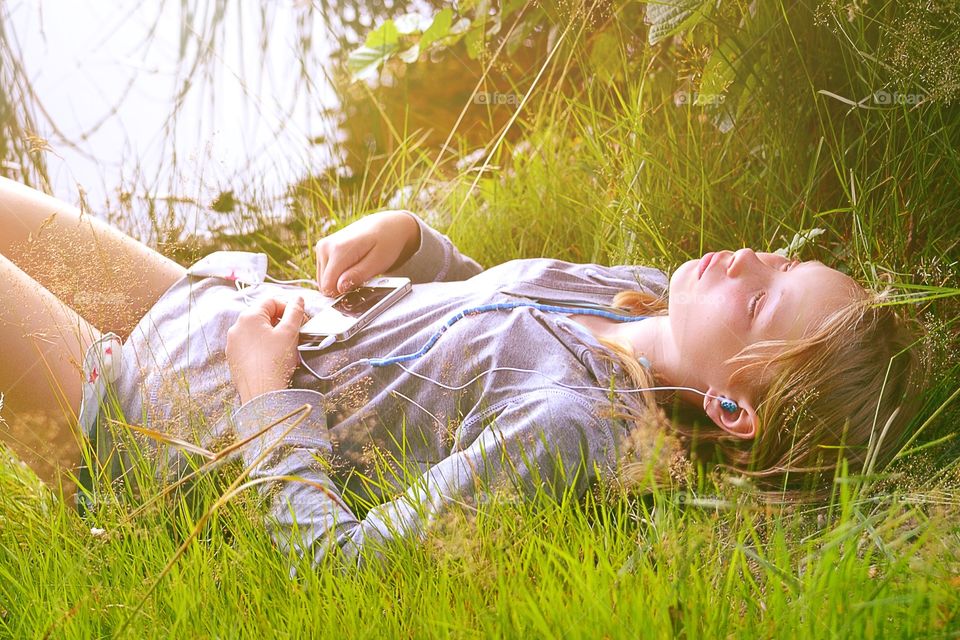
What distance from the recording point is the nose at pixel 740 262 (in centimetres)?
100

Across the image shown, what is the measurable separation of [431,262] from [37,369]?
0.58 metres

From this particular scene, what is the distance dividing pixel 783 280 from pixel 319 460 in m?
0.55

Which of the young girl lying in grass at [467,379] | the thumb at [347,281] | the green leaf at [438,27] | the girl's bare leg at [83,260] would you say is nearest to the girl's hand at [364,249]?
the thumb at [347,281]

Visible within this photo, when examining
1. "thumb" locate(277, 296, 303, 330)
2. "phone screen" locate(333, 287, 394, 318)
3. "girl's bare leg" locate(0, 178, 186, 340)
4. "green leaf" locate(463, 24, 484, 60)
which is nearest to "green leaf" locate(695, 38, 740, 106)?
"green leaf" locate(463, 24, 484, 60)


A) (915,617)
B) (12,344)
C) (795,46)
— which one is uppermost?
(795,46)

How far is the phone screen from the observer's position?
1183mm

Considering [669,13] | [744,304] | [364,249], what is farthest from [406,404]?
[669,13]

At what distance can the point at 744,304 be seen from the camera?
0.99 metres

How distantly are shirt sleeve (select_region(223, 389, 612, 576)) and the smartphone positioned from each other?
138mm

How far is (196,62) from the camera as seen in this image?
1.69 m

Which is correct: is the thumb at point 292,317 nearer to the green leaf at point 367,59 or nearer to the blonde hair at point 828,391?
the blonde hair at point 828,391

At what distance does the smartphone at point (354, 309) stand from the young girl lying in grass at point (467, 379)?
0.02 metres

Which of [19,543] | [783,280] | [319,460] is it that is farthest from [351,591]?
[783,280]

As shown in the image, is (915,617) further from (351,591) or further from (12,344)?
(12,344)
